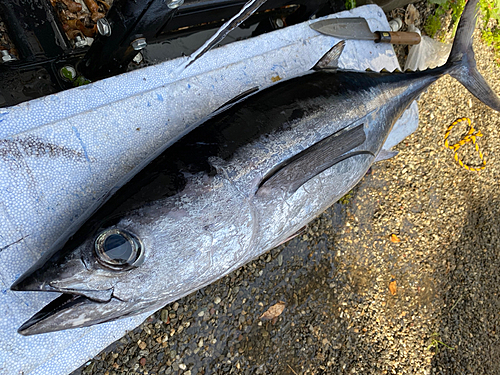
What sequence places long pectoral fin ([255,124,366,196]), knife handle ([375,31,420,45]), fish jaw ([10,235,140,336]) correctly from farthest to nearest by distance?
knife handle ([375,31,420,45])
long pectoral fin ([255,124,366,196])
fish jaw ([10,235,140,336])

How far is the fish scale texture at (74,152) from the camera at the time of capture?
147 centimetres

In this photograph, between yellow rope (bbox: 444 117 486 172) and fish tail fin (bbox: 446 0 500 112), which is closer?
fish tail fin (bbox: 446 0 500 112)

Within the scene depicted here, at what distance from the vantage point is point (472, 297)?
3.88 metres

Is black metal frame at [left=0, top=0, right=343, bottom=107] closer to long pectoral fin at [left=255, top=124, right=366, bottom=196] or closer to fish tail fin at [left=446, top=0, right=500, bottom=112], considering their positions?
long pectoral fin at [left=255, top=124, right=366, bottom=196]

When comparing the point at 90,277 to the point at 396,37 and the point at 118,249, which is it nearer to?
the point at 118,249

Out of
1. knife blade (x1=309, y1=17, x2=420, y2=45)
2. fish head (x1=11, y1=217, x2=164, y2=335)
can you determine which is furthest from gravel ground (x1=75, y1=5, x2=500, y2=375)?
knife blade (x1=309, y1=17, x2=420, y2=45)

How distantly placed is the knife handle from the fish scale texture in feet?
4.00

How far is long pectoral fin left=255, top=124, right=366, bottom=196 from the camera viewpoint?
147 centimetres

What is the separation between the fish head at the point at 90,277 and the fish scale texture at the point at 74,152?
38 cm

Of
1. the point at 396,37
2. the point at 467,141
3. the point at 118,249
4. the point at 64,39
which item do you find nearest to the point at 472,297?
the point at 467,141

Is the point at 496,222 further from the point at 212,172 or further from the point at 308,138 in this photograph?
the point at 212,172

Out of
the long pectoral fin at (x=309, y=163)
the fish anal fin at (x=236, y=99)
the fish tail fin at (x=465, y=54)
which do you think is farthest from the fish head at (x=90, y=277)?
the fish tail fin at (x=465, y=54)

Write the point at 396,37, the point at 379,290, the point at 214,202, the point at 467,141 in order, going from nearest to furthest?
1. the point at 214,202
2. the point at 396,37
3. the point at 379,290
4. the point at 467,141

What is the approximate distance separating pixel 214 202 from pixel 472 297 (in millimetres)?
3951
